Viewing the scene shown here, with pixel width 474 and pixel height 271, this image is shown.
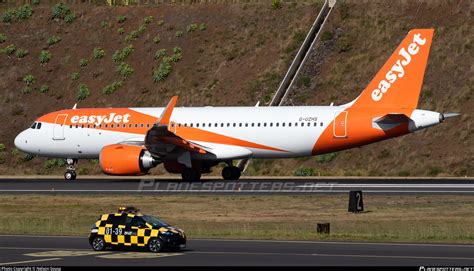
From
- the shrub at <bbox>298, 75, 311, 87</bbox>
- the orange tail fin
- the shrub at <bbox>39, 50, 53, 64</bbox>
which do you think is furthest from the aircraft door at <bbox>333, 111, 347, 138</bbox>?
the shrub at <bbox>39, 50, 53, 64</bbox>

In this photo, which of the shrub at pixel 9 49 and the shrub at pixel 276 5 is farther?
the shrub at pixel 9 49

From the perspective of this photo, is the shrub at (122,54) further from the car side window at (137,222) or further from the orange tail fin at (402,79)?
the car side window at (137,222)

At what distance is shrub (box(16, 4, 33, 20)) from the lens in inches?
3580

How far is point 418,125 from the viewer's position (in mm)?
47875

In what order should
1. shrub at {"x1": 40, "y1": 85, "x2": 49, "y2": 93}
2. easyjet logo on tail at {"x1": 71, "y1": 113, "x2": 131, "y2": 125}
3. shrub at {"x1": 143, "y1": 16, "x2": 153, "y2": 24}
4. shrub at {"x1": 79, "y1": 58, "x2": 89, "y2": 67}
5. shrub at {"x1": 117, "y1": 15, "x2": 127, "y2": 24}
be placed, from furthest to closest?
shrub at {"x1": 117, "y1": 15, "x2": 127, "y2": 24}, shrub at {"x1": 143, "y1": 16, "x2": 153, "y2": 24}, shrub at {"x1": 79, "y1": 58, "x2": 89, "y2": 67}, shrub at {"x1": 40, "y1": 85, "x2": 49, "y2": 93}, easyjet logo on tail at {"x1": 71, "y1": 113, "x2": 131, "y2": 125}

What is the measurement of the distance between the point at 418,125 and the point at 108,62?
3950 centimetres

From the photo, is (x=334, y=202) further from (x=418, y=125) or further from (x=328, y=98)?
(x=328, y=98)

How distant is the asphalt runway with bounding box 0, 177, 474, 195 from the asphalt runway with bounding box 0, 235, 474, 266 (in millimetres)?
16586

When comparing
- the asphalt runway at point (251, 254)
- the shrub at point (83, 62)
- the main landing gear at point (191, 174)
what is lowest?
the asphalt runway at point (251, 254)

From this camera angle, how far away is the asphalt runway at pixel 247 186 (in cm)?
4559

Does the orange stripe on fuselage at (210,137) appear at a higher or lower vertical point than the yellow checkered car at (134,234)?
higher

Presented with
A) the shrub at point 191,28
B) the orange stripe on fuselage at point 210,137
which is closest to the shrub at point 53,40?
the shrub at point 191,28

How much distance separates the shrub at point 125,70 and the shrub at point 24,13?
1534cm

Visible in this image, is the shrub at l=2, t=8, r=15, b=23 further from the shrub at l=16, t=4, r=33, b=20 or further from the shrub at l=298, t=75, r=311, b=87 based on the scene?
the shrub at l=298, t=75, r=311, b=87
